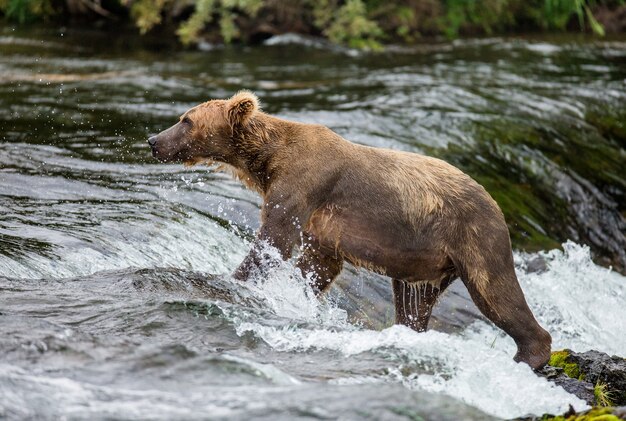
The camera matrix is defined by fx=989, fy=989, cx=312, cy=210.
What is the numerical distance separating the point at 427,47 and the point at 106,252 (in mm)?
12857

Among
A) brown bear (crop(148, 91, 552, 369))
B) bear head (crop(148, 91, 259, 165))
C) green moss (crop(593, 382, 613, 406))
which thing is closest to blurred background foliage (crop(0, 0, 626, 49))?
bear head (crop(148, 91, 259, 165))

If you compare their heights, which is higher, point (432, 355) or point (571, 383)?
point (432, 355)

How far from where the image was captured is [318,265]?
23.3 ft

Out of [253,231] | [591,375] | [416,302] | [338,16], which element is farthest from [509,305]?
[338,16]

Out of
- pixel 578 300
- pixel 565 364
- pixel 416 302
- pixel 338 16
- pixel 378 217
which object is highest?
pixel 338 16

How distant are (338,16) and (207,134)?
500 inches

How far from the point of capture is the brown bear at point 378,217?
6.54 m

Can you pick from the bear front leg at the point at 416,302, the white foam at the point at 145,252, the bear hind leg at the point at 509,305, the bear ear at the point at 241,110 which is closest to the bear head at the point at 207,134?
the bear ear at the point at 241,110

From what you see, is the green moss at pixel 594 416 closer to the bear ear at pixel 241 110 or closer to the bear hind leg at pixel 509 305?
the bear hind leg at pixel 509 305

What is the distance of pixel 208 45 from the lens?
19.0 meters

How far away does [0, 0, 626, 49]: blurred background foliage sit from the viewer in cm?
1916

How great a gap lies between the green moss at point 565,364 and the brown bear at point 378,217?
0.11m

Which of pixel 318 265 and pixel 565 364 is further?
pixel 318 265

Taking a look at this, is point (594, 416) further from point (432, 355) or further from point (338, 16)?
point (338, 16)
